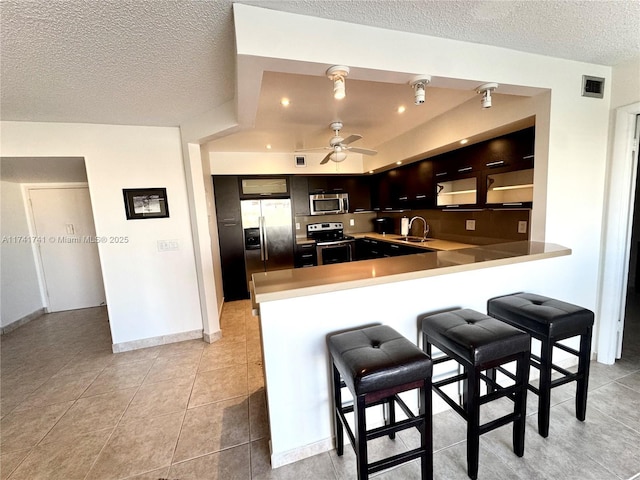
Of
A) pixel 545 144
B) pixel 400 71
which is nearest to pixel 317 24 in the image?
pixel 400 71

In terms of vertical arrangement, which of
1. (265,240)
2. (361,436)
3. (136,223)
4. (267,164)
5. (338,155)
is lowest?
(361,436)

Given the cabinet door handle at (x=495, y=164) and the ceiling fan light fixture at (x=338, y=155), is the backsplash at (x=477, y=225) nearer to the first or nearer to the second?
the cabinet door handle at (x=495, y=164)

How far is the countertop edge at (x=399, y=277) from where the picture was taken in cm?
134

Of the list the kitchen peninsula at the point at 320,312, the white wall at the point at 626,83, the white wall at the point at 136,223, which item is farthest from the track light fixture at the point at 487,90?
the white wall at the point at 136,223

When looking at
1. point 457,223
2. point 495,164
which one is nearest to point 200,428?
point 495,164

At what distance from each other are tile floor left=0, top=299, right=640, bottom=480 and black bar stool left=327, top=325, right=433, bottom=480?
0.37 metres

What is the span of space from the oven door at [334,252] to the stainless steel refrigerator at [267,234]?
0.53m

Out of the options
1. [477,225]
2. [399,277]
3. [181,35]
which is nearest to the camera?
[181,35]

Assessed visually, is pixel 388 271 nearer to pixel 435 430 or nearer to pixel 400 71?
pixel 435 430

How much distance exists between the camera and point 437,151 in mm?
3311

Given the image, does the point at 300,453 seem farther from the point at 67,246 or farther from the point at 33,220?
the point at 33,220

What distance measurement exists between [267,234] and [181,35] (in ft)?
10.5

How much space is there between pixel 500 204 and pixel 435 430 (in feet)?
7.24

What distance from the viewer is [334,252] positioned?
4.71 m
